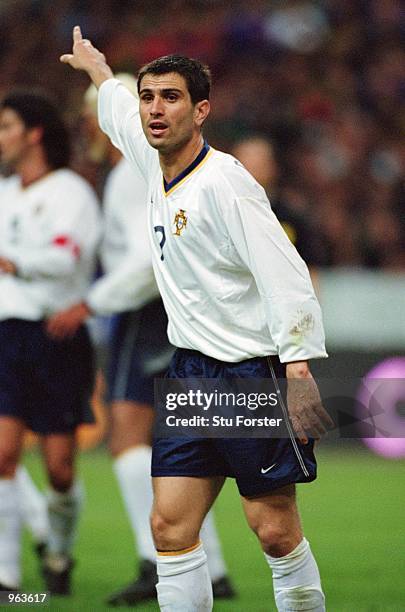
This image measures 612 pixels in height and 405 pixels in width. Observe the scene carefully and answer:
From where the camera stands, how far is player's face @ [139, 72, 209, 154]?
4.18m

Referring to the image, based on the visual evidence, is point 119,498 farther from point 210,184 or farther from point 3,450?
point 210,184

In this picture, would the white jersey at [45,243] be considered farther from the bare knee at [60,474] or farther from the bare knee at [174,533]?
the bare knee at [174,533]

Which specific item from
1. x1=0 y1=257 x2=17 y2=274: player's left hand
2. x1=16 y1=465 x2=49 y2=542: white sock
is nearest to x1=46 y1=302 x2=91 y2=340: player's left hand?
x1=0 y1=257 x2=17 y2=274: player's left hand

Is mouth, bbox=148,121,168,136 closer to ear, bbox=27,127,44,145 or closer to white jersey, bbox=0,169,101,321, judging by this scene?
white jersey, bbox=0,169,101,321

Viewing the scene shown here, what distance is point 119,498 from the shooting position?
9.49 metres

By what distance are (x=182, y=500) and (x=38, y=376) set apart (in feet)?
6.98

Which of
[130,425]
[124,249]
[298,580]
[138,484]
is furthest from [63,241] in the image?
[298,580]

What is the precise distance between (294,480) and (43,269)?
7.37 feet

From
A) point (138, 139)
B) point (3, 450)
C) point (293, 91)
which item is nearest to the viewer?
point (138, 139)

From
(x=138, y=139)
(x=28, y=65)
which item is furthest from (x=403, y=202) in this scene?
(x=138, y=139)

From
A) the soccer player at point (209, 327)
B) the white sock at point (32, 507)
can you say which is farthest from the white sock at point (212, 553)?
the soccer player at point (209, 327)

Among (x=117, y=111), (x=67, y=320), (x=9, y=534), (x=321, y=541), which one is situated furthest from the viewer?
(x=321, y=541)

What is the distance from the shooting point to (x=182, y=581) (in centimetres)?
418

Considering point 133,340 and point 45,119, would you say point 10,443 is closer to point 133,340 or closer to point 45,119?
point 133,340
